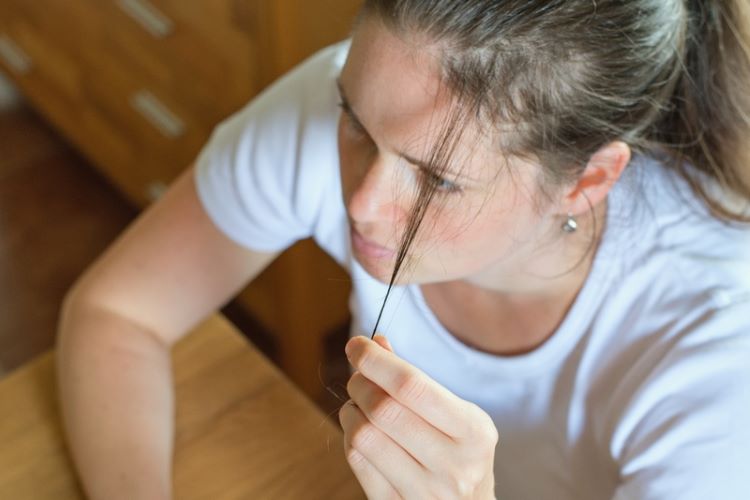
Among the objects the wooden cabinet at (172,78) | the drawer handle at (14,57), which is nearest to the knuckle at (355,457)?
the wooden cabinet at (172,78)

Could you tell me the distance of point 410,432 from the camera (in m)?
0.49

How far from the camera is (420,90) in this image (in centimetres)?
56

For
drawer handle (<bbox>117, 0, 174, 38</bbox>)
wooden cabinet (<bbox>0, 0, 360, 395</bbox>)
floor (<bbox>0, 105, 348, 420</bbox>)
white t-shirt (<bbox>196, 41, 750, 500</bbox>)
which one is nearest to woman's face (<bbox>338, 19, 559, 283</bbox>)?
white t-shirt (<bbox>196, 41, 750, 500</bbox>)

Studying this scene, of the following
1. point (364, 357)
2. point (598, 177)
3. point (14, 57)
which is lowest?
point (598, 177)

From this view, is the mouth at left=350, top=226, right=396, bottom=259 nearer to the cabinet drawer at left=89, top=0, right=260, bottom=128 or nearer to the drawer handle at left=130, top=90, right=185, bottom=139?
the cabinet drawer at left=89, top=0, right=260, bottom=128

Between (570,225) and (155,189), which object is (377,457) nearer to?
(570,225)

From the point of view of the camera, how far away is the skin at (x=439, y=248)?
490 millimetres

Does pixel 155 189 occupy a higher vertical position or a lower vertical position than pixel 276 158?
lower

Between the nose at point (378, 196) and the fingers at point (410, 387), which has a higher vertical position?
the nose at point (378, 196)

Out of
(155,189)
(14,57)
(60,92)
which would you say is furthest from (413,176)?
(14,57)

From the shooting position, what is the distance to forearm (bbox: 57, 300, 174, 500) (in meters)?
0.65

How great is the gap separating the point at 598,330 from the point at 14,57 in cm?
156

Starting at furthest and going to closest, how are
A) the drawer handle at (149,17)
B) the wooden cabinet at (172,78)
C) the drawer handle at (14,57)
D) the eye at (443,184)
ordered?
the drawer handle at (14,57) → the drawer handle at (149,17) → the wooden cabinet at (172,78) → the eye at (443,184)

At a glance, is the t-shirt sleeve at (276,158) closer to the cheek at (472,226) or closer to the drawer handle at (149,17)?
the cheek at (472,226)
